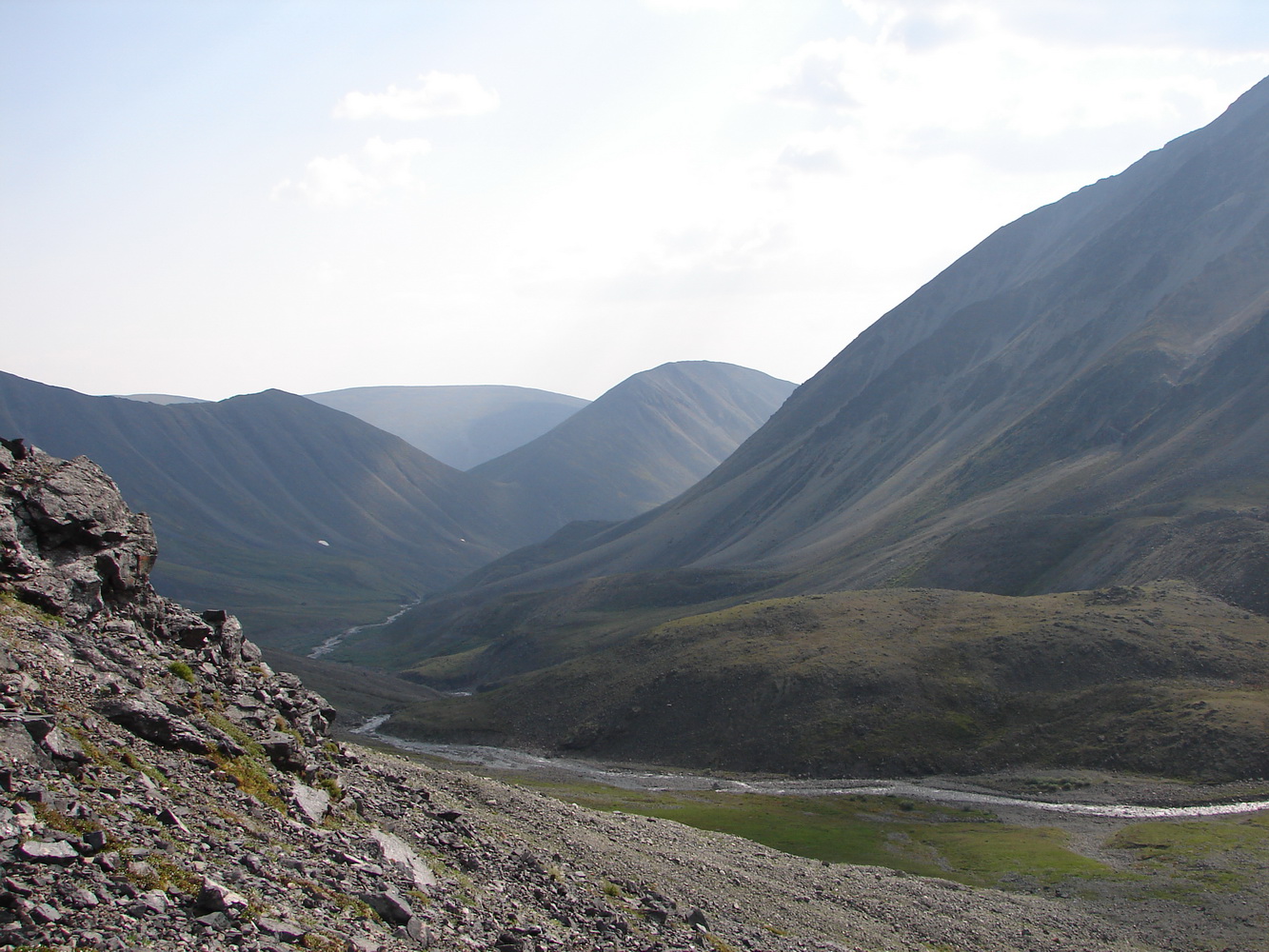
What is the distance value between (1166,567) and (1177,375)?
3203 inches

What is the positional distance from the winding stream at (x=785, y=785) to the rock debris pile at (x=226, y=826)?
139ft

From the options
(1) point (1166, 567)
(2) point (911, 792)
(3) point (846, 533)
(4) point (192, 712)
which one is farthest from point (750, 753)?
(3) point (846, 533)

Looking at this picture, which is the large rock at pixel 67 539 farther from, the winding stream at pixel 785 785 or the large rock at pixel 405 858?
the winding stream at pixel 785 785

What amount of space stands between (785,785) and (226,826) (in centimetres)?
7716

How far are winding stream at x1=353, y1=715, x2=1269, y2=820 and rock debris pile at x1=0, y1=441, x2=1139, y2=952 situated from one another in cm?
4248

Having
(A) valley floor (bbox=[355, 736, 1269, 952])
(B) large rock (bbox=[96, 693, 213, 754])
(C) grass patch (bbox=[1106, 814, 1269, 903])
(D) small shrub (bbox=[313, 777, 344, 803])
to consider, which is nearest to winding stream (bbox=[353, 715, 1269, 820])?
(A) valley floor (bbox=[355, 736, 1269, 952])

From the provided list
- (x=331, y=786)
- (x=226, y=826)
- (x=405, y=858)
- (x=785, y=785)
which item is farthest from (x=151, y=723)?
(x=785, y=785)

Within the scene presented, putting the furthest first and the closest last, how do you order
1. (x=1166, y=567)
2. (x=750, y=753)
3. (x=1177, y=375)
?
1. (x=1177, y=375)
2. (x=1166, y=567)
3. (x=750, y=753)

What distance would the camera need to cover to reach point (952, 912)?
158 feet

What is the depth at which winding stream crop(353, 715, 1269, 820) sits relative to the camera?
255 ft

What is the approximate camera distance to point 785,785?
3625 inches

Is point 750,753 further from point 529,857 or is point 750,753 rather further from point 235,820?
point 235,820

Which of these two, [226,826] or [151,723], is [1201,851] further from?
[151,723]

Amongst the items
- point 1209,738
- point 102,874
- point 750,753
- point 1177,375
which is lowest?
point 750,753
